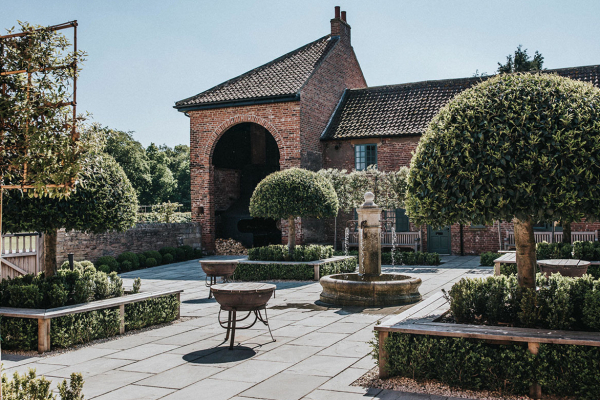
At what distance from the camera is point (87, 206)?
8031 mm

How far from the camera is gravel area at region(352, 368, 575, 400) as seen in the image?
16.5 ft

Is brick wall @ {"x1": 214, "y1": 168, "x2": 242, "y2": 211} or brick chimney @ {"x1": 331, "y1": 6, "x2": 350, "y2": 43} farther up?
brick chimney @ {"x1": 331, "y1": 6, "x2": 350, "y2": 43}

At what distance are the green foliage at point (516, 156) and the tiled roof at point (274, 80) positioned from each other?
1528 cm

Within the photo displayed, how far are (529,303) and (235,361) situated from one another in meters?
3.52

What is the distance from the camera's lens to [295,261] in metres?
15.0

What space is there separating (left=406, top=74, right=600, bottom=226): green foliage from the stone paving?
2097mm

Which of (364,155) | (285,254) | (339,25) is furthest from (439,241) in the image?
(339,25)

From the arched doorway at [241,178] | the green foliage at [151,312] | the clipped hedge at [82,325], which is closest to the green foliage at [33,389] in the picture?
the clipped hedge at [82,325]

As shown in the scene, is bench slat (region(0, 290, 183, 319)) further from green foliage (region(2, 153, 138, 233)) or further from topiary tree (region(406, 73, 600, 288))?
topiary tree (region(406, 73, 600, 288))

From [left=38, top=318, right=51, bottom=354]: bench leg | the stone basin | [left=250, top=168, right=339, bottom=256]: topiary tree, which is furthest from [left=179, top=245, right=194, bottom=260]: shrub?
[left=38, top=318, right=51, bottom=354]: bench leg

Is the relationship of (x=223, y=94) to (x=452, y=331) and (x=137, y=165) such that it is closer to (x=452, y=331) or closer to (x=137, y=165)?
(x=452, y=331)

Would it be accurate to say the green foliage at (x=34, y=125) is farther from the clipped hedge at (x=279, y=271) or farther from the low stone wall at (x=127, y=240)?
the low stone wall at (x=127, y=240)

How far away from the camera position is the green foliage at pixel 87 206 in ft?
25.1

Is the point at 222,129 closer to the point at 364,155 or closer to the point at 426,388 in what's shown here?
the point at 364,155
